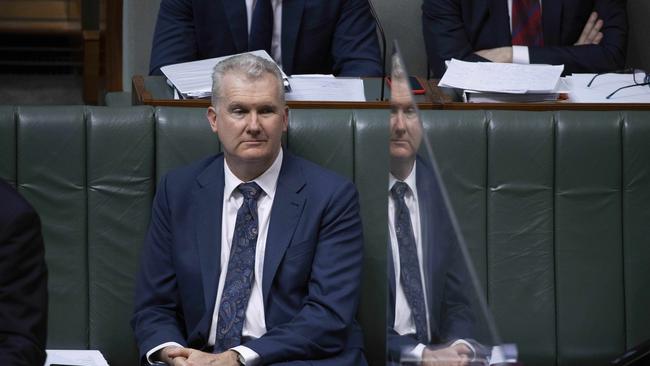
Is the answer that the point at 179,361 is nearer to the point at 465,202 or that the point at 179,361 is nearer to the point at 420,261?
the point at 465,202

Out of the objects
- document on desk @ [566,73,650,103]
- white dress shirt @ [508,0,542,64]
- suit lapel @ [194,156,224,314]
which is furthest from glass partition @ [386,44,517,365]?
white dress shirt @ [508,0,542,64]

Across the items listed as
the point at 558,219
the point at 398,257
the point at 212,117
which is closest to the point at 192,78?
the point at 212,117

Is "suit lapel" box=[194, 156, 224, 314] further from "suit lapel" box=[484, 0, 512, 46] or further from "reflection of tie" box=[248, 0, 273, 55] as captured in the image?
"suit lapel" box=[484, 0, 512, 46]

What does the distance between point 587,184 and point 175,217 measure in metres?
1.01

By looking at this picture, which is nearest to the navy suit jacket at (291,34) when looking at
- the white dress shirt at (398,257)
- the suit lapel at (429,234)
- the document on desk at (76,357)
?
the document on desk at (76,357)

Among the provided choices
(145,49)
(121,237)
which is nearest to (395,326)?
(121,237)

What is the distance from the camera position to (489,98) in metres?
2.91

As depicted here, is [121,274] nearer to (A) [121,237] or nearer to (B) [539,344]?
(A) [121,237]

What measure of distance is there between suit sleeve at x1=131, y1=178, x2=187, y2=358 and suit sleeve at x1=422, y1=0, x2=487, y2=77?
1588 mm

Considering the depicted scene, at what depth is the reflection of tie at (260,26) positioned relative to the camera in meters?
3.61

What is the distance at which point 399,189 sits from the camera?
0.97m

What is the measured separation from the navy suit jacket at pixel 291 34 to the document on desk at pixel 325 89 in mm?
517

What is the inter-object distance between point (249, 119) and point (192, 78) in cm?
59

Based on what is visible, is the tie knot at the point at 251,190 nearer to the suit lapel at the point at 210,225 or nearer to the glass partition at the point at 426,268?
the suit lapel at the point at 210,225
